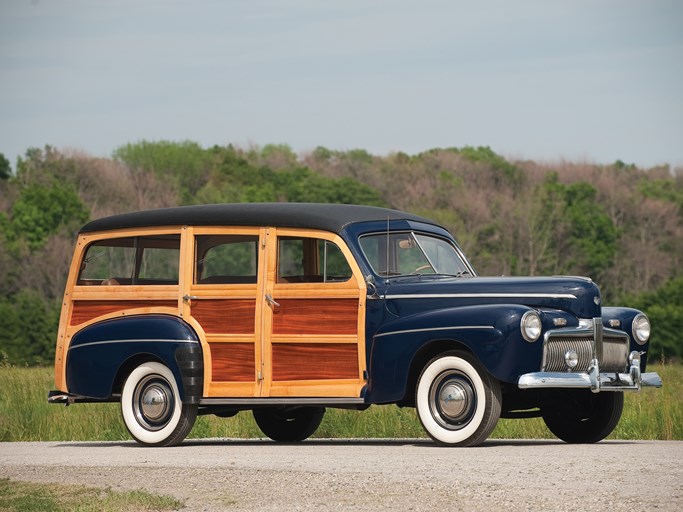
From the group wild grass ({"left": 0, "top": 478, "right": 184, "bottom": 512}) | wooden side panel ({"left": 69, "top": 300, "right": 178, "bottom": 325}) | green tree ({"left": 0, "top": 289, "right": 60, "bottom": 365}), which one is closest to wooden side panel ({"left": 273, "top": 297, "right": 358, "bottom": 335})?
wooden side panel ({"left": 69, "top": 300, "right": 178, "bottom": 325})

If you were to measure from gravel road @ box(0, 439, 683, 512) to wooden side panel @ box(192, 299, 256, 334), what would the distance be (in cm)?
114

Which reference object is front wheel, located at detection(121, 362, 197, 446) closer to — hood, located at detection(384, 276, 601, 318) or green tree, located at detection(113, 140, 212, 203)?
hood, located at detection(384, 276, 601, 318)

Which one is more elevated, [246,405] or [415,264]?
[415,264]

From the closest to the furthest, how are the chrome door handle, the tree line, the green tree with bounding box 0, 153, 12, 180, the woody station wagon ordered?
the woody station wagon → the chrome door handle → the tree line → the green tree with bounding box 0, 153, 12, 180

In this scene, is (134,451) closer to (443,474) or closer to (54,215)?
(443,474)

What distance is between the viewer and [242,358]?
12898mm

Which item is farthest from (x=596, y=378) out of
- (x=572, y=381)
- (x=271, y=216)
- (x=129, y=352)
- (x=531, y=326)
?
(x=129, y=352)

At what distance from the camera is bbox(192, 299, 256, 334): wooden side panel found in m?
12.9

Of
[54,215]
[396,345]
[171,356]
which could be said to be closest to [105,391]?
[171,356]

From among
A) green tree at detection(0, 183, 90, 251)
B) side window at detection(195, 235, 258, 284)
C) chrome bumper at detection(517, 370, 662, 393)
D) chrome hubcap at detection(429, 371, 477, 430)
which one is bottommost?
chrome hubcap at detection(429, 371, 477, 430)

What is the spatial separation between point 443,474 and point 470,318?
2388 millimetres

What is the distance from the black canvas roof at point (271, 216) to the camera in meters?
12.8

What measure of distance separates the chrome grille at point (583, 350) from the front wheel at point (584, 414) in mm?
497

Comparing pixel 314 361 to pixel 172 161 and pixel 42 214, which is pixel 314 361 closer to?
pixel 42 214
